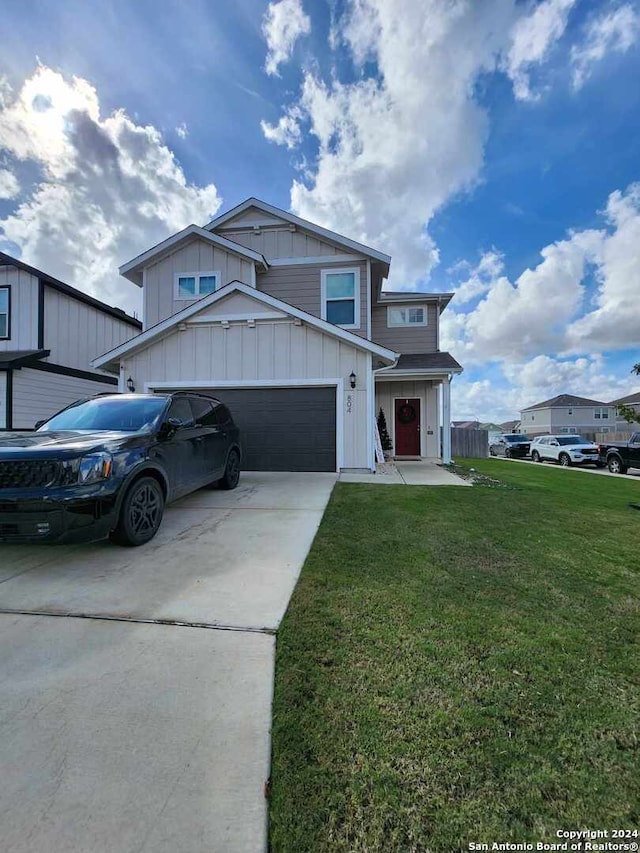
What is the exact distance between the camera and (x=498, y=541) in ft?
14.5

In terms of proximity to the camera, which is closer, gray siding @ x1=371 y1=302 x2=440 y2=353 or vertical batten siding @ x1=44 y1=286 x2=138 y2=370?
vertical batten siding @ x1=44 y1=286 x2=138 y2=370

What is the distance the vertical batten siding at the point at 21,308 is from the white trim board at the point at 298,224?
5.79 m

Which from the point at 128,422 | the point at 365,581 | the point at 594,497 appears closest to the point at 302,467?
the point at 128,422

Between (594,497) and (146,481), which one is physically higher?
(146,481)

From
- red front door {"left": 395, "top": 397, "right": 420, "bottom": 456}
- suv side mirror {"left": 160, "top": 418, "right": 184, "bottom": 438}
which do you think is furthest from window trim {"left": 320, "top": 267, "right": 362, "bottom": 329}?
suv side mirror {"left": 160, "top": 418, "right": 184, "bottom": 438}

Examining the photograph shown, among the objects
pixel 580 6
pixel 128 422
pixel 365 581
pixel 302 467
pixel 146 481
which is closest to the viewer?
pixel 365 581

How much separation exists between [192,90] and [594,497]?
1375cm

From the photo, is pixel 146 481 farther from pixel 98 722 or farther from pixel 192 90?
pixel 192 90

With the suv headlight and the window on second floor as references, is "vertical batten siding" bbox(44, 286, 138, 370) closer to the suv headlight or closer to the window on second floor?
the window on second floor

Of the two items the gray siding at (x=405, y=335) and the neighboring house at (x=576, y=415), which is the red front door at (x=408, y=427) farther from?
the neighboring house at (x=576, y=415)

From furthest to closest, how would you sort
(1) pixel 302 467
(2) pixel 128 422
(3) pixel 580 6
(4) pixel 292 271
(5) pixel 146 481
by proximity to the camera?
(4) pixel 292 271 → (1) pixel 302 467 → (3) pixel 580 6 → (2) pixel 128 422 → (5) pixel 146 481

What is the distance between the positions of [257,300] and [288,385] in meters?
2.22

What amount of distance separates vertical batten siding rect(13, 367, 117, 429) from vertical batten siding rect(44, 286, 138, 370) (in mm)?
648

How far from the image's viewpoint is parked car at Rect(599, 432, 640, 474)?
554 inches
